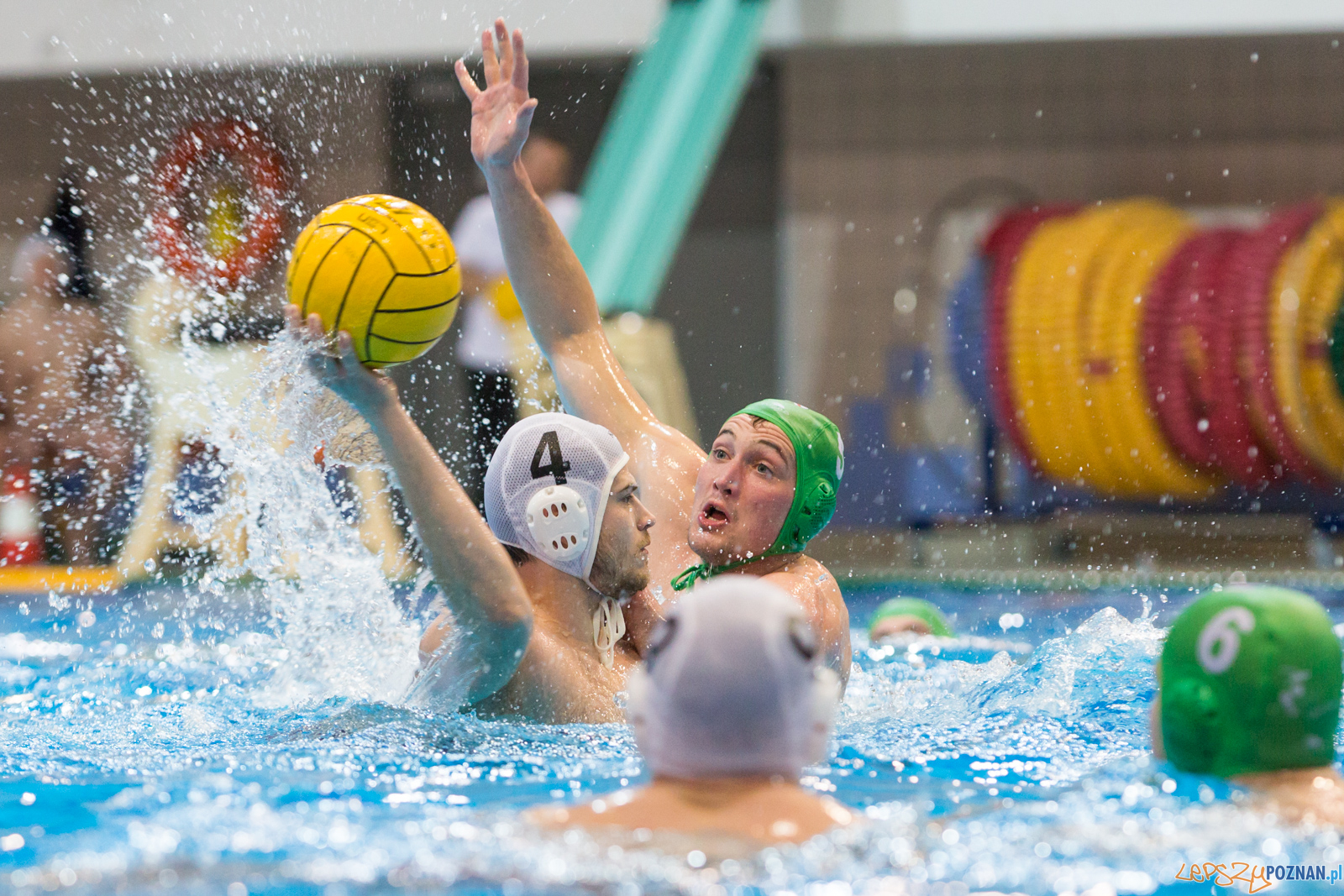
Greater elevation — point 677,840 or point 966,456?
point 966,456

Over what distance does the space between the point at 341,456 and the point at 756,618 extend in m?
1.10

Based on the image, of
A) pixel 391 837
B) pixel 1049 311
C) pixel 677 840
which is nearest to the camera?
pixel 677 840

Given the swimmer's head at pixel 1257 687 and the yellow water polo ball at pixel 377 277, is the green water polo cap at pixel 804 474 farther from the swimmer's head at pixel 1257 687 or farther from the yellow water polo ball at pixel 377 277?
the swimmer's head at pixel 1257 687

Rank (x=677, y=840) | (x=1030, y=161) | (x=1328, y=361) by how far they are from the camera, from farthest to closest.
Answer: (x=1030, y=161) < (x=1328, y=361) < (x=677, y=840)

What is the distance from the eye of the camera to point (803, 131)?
9.16 m

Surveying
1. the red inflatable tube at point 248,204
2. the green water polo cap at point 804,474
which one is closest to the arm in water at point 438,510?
the green water polo cap at point 804,474

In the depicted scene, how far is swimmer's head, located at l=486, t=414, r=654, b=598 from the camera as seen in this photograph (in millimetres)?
2725

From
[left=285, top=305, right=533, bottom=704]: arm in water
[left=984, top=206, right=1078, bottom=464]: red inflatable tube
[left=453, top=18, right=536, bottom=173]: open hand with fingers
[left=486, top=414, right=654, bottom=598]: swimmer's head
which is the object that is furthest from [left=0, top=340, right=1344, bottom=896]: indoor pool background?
[left=984, top=206, right=1078, bottom=464]: red inflatable tube

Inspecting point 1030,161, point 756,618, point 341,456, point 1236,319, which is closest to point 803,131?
point 1030,161

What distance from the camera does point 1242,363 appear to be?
23.7ft

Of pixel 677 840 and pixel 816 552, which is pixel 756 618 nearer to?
pixel 677 840

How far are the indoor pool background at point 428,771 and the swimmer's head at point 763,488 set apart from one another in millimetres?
482

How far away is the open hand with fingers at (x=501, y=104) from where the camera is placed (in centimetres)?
324

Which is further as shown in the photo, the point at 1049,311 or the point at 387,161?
the point at 387,161
